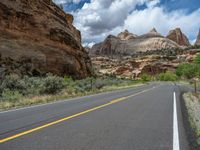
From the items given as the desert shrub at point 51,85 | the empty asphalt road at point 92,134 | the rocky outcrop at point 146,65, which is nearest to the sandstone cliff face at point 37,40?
the desert shrub at point 51,85

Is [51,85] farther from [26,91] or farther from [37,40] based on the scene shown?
[37,40]

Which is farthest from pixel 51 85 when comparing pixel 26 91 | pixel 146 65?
pixel 146 65

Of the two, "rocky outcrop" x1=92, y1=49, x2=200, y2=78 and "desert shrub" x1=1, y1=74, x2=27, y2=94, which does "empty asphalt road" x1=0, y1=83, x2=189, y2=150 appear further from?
"rocky outcrop" x1=92, y1=49, x2=200, y2=78

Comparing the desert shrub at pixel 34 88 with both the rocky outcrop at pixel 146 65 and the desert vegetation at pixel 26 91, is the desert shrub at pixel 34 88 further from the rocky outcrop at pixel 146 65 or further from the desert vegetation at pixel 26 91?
the rocky outcrop at pixel 146 65

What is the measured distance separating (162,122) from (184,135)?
203 centimetres

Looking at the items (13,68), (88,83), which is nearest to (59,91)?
(88,83)

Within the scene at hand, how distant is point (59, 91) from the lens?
23719mm

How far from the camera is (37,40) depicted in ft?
132

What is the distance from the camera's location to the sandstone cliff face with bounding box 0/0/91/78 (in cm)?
3541

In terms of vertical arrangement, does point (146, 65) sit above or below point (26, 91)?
above

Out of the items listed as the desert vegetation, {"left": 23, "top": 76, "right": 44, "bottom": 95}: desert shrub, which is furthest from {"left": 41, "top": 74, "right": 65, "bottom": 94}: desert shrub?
{"left": 23, "top": 76, "right": 44, "bottom": 95}: desert shrub

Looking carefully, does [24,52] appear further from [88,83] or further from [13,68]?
[88,83]

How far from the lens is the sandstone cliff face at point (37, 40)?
35.4 m

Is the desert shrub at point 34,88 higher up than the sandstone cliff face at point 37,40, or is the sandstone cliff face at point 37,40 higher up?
the sandstone cliff face at point 37,40
